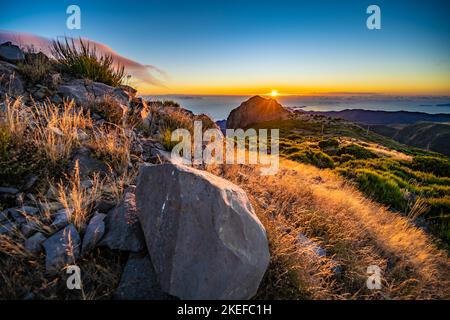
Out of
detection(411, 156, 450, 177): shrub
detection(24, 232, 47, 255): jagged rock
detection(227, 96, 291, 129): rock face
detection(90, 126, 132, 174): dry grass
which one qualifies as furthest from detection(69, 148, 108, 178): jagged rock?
detection(227, 96, 291, 129): rock face

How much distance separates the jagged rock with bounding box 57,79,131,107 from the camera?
693 centimetres

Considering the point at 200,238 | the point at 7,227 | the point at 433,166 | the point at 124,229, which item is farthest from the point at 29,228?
the point at 433,166

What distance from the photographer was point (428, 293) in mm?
4441

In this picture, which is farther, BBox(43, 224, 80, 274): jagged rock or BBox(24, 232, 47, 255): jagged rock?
BBox(24, 232, 47, 255): jagged rock

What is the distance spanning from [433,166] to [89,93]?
17.4 m

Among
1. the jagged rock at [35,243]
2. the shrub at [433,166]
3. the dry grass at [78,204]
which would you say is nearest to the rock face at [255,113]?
the shrub at [433,166]

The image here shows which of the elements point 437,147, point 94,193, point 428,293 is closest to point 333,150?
point 428,293

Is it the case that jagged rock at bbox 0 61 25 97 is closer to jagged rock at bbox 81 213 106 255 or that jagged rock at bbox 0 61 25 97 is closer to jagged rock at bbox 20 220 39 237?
jagged rock at bbox 20 220 39 237

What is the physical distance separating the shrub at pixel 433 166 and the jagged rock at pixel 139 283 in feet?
52.9

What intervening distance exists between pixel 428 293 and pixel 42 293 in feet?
19.2

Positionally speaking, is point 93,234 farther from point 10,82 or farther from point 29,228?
point 10,82

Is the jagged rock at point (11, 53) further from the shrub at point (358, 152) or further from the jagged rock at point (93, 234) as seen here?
the shrub at point (358, 152)

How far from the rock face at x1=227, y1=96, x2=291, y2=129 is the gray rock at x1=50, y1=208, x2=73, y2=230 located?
9078cm
